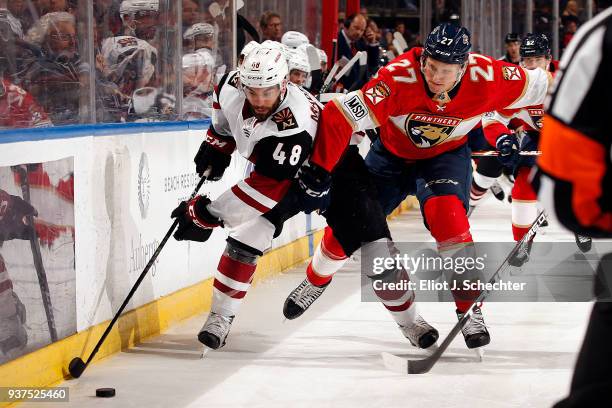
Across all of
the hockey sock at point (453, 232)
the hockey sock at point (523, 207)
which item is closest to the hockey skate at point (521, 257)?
the hockey sock at point (523, 207)

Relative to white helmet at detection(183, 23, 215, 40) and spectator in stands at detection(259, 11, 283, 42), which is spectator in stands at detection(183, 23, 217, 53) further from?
spectator in stands at detection(259, 11, 283, 42)

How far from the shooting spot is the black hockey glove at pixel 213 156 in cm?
468

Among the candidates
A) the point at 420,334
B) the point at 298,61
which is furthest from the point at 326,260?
the point at 298,61

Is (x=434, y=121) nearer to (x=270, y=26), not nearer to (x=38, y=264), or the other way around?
(x=38, y=264)

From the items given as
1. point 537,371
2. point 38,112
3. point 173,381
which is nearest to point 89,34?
point 38,112

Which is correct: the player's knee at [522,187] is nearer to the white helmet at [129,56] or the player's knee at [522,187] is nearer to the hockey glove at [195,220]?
the white helmet at [129,56]

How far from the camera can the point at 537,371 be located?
429cm

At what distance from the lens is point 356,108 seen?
4.41m

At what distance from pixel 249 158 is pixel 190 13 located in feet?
5.14

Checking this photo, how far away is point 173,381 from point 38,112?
1.00 metres

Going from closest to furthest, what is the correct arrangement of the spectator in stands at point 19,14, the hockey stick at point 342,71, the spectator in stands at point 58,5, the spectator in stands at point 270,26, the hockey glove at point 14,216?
the hockey glove at point 14,216 < the spectator in stands at point 19,14 < the spectator in stands at point 58,5 < the spectator in stands at point 270,26 < the hockey stick at point 342,71

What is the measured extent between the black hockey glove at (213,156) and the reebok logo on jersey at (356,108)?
518 mm

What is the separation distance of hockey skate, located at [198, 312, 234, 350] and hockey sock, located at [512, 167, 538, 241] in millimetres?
2484

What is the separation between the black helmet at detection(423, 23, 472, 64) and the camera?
14.2 ft
